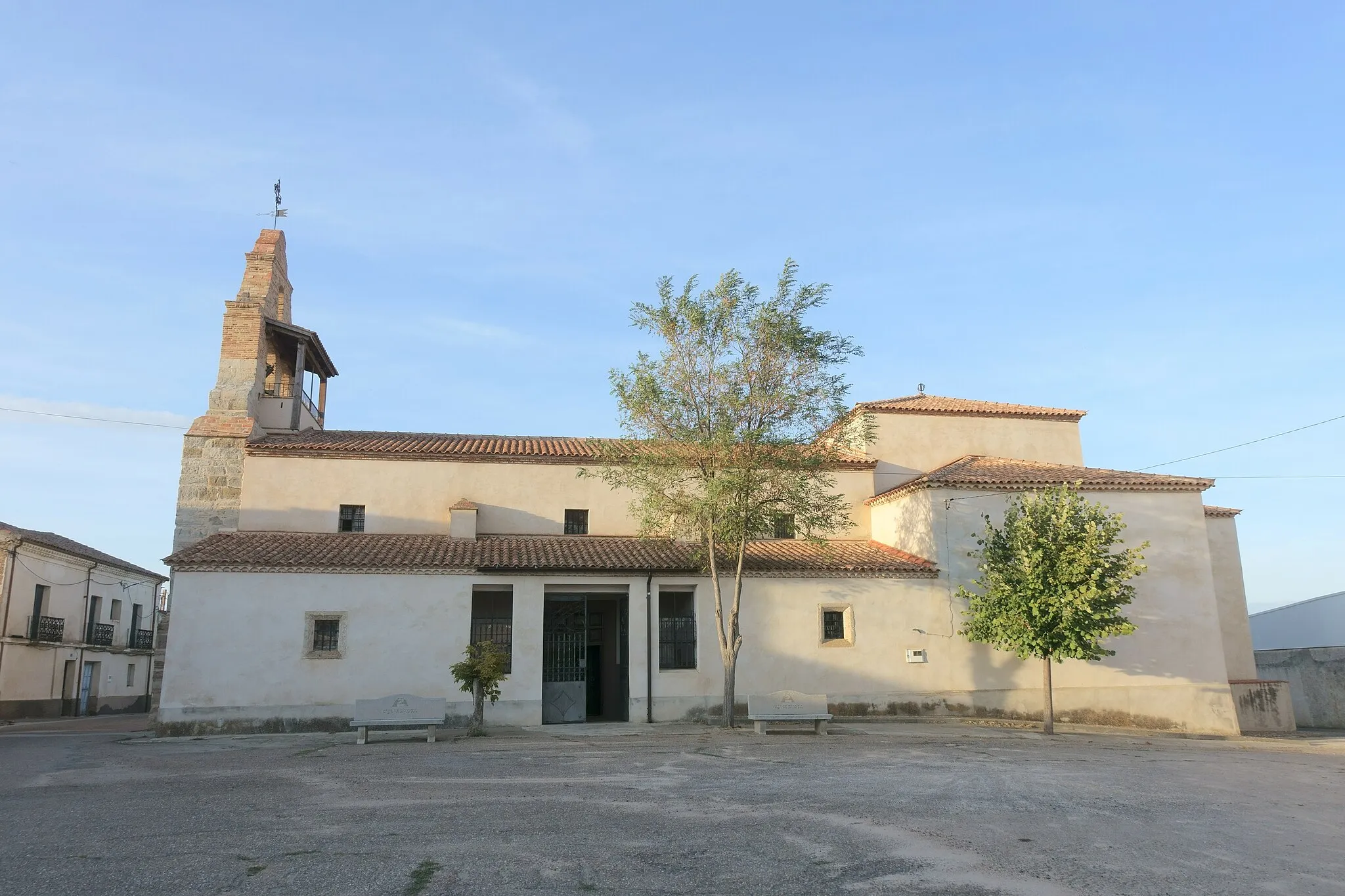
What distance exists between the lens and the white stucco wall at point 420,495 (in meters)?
23.1

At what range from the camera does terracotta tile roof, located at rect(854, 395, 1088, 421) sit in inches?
1032

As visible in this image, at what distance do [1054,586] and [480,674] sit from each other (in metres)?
12.5

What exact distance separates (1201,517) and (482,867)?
22890 mm

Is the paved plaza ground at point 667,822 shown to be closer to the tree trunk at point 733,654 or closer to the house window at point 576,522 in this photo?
the tree trunk at point 733,654

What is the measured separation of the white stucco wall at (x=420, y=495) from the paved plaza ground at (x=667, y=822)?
8460 millimetres

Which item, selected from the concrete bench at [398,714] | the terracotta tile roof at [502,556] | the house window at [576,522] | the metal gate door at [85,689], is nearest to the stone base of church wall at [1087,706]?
the terracotta tile roof at [502,556]

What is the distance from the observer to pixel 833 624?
22078 millimetres

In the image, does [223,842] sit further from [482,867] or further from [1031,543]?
[1031,543]

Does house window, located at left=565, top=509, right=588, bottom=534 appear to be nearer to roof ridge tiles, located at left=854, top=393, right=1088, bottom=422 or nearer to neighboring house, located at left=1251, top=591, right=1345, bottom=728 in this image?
roof ridge tiles, located at left=854, top=393, right=1088, bottom=422

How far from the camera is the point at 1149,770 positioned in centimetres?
1334

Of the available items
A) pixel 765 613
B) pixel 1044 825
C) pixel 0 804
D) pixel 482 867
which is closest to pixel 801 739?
pixel 765 613

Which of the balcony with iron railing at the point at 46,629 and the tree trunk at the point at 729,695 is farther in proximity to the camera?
the balcony with iron railing at the point at 46,629

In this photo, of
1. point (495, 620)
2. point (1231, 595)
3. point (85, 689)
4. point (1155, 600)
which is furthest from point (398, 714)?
point (85, 689)

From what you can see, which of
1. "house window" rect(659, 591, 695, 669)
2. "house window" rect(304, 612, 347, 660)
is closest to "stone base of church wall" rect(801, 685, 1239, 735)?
"house window" rect(659, 591, 695, 669)
